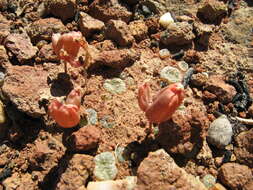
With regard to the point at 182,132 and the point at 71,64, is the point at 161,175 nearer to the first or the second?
the point at 182,132

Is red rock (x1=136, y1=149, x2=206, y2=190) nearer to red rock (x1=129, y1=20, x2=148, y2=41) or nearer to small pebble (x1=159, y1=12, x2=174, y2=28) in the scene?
red rock (x1=129, y1=20, x2=148, y2=41)

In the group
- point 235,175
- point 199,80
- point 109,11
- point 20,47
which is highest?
point 109,11

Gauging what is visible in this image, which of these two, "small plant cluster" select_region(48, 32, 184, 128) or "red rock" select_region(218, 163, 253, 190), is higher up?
"small plant cluster" select_region(48, 32, 184, 128)

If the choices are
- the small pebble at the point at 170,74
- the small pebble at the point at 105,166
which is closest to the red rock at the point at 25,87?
the small pebble at the point at 105,166

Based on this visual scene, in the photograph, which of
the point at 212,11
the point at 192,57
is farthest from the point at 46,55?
the point at 212,11

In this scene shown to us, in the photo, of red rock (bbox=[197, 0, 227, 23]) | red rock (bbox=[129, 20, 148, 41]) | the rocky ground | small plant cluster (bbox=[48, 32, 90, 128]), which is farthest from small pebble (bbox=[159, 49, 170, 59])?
small plant cluster (bbox=[48, 32, 90, 128])

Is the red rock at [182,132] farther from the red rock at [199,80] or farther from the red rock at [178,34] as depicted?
the red rock at [178,34]

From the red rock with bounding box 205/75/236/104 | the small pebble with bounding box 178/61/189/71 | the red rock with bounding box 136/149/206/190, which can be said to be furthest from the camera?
the small pebble with bounding box 178/61/189/71
